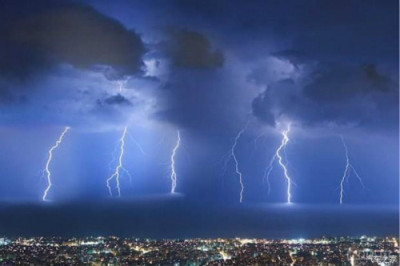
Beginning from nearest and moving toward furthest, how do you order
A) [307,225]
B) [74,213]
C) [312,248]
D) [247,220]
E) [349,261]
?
[349,261] → [312,248] → [307,225] → [247,220] → [74,213]

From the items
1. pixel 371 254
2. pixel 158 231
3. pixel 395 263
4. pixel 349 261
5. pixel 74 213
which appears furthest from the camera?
pixel 74 213

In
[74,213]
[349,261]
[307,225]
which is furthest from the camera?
[74,213]

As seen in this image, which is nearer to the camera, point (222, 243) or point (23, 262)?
point (23, 262)

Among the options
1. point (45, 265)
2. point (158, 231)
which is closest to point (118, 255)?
point (45, 265)

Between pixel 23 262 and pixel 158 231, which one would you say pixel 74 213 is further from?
pixel 23 262

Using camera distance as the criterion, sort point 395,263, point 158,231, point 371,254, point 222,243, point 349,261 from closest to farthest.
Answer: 1. point 395,263
2. point 349,261
3. point 371,254
4. point 222,243
5. point 158,231

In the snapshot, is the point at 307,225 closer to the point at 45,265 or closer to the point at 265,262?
the point at 265,262

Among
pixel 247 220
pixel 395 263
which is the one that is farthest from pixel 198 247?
pixel 247 220

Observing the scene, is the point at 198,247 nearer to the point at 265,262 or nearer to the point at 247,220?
the point at 265,262

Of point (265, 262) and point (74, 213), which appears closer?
point (265, 262)
